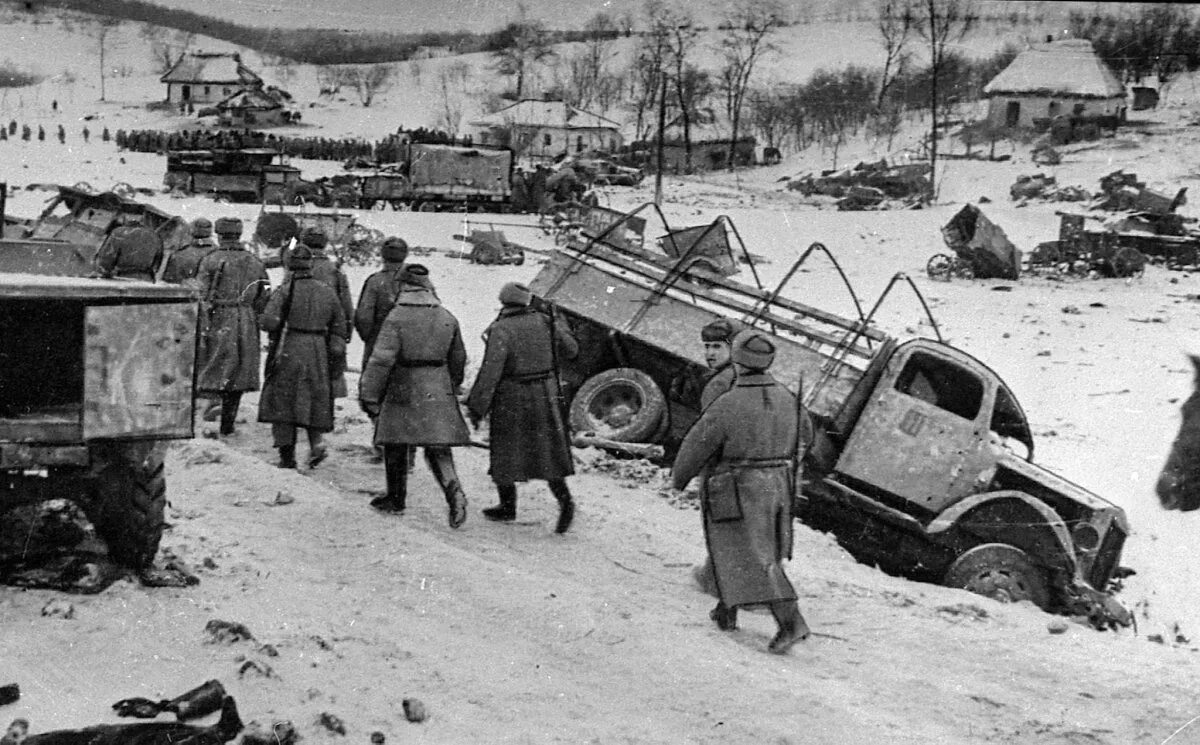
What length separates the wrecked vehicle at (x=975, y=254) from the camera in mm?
20484

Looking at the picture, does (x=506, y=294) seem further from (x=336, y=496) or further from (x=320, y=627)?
(x=320, y=627)

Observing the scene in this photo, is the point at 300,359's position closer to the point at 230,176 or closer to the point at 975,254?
the point at 975,254

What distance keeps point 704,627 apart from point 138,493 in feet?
8.88

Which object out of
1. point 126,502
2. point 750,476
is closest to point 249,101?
point 126,502

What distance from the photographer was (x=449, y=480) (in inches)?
284

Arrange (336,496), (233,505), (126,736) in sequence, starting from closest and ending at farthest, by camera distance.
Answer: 1. (126,736)
2. (233,505)
3. (336,496)

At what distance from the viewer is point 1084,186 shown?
33469mm

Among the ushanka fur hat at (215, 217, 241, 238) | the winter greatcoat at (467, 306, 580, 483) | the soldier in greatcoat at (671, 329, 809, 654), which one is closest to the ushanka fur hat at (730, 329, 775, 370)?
the soldier in greatcoat at (671, 329, 809, 654)

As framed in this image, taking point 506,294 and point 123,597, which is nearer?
point 123,597

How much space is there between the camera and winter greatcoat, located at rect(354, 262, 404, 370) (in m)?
8.48

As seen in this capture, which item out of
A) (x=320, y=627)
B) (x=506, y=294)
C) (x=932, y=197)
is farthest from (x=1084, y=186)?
(x=320, y=627)

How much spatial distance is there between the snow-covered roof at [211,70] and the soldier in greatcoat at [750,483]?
6324 centimetres

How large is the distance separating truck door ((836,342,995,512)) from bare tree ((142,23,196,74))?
7101 centimetres

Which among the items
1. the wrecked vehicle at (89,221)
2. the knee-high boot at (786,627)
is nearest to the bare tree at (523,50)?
the wrecked vehicle at (89,221)
